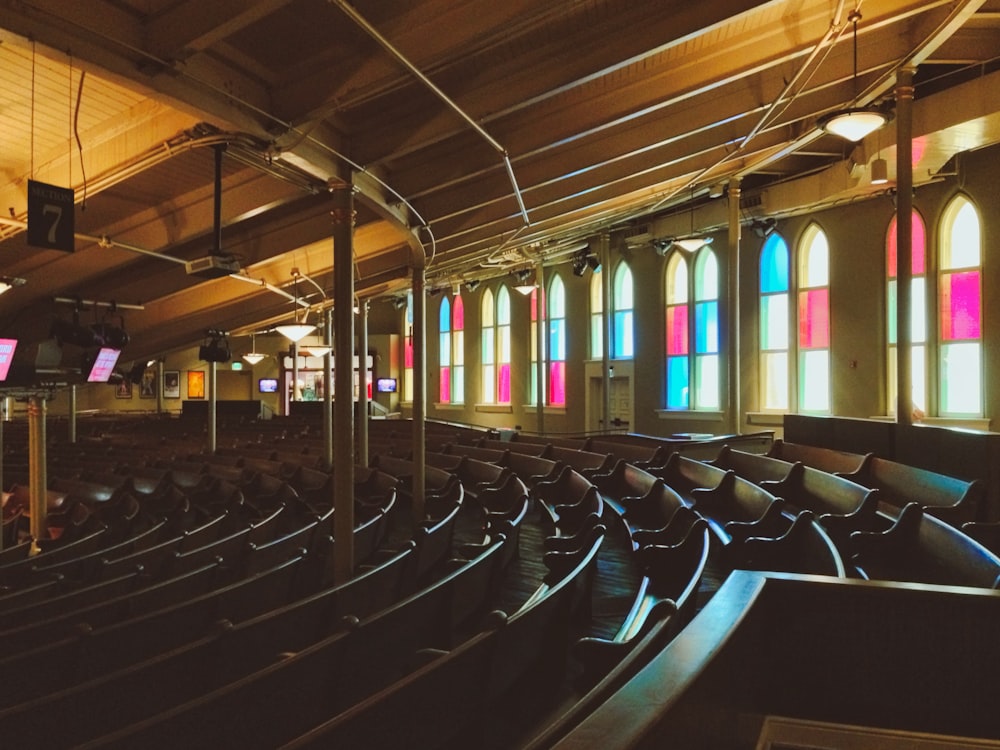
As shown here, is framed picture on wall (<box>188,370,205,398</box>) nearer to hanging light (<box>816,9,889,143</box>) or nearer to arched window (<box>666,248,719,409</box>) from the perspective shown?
arched window (<box>666,248,719,409</box>)

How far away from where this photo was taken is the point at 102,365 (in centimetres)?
1114

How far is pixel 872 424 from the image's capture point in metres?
6.91

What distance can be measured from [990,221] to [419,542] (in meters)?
9.32

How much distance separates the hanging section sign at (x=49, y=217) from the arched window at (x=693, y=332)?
11.2 metres

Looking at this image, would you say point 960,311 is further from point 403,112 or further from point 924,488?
point 403,112

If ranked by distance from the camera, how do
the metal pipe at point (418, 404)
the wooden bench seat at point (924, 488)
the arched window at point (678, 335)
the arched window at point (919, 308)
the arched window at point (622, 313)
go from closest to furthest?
1. the wooden bench seat at point (924, 488)
2. the metal pipe at point (418, 404)
3. the arched window at point (919, 308)
4. the arched window at point (678, 335)
5. the arched window at point (622, 313)

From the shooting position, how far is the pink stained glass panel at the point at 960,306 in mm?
10438

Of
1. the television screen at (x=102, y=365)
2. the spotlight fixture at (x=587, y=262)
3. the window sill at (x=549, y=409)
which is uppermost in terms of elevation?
the spotlight fixture at (x=587, y=262)

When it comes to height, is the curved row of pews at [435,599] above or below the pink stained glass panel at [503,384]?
below

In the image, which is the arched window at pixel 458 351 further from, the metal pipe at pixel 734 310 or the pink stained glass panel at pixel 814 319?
the metal pipe at pixel 734 310

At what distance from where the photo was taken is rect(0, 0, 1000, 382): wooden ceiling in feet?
13.7

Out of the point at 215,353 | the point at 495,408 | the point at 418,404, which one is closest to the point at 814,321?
the point at 418,404

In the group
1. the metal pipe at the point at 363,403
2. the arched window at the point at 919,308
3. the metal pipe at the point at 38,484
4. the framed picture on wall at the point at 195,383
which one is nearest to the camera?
the metal pipe at the point at 363,403

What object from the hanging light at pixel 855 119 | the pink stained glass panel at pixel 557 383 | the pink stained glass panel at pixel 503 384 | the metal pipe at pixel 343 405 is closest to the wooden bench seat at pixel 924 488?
the hanging light at pixel 855 119
